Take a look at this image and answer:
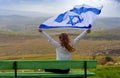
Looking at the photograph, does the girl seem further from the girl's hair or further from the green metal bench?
the green metal bench

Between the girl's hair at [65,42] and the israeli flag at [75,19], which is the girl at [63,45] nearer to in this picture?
the girl's hair at [65,42]

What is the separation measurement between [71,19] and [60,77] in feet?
7.23

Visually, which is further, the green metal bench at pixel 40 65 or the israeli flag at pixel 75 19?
the israeli flag at pixel 75 19

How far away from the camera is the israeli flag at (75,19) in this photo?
45.7ft

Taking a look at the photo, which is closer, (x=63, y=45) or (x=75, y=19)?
(x=63, y=45)

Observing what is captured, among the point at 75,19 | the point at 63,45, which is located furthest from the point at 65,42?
the point at 75,19

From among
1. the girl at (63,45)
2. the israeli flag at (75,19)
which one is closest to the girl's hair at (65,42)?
the girl at (63,45)

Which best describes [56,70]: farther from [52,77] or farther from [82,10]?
[82,10]

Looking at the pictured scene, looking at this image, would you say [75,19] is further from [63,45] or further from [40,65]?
[40,65]

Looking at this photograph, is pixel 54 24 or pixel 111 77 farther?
pixel 111 77

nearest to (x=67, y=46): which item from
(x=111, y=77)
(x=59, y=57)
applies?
(x=59, y=57)

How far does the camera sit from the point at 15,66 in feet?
41.3

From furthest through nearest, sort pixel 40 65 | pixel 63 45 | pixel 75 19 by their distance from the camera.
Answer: pixel 75 19 < pixel 63 45 < pixel 40 65

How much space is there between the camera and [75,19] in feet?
46.1
